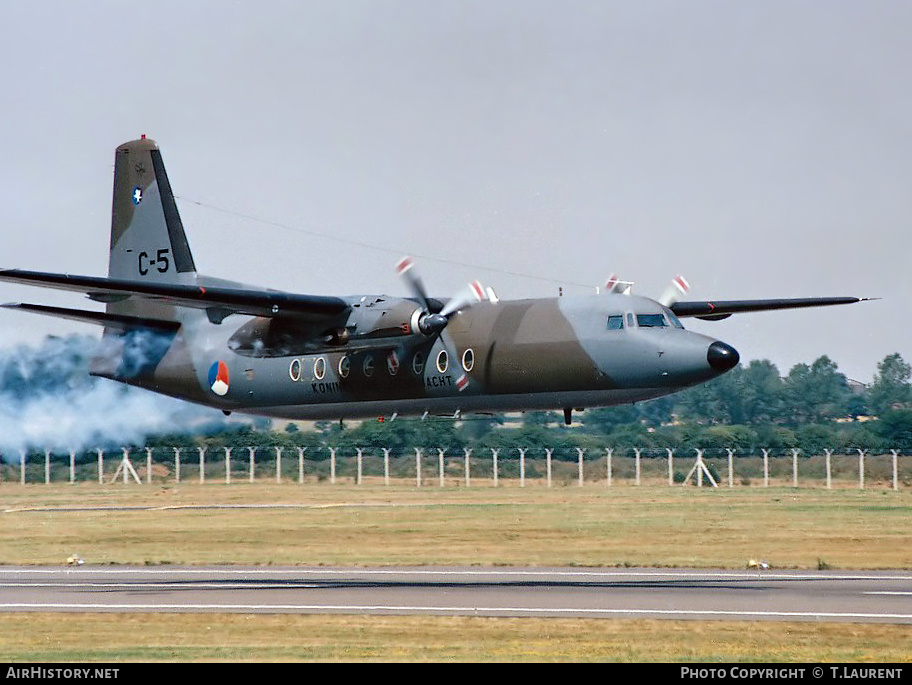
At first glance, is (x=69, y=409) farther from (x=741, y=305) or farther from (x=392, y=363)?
(x=741, y=305)

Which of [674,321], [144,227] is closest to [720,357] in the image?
[674,321]

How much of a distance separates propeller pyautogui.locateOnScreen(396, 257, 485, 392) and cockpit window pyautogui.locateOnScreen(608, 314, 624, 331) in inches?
148

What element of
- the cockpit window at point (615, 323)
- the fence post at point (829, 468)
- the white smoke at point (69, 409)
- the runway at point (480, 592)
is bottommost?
the runway at point (480, 592)

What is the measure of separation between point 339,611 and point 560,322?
8381mm

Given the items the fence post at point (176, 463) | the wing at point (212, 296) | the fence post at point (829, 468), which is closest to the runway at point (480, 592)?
the wing at point (212, 296)

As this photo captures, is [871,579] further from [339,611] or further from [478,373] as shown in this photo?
[339,611]

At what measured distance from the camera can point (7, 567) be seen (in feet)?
155

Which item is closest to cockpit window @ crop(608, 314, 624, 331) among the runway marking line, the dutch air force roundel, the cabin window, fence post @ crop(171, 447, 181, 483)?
the cabin window

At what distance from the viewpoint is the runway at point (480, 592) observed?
3244 centimetres

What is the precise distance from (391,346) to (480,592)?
21.2 ft

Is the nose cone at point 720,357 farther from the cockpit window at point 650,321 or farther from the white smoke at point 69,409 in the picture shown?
the white smoke at point 69,409

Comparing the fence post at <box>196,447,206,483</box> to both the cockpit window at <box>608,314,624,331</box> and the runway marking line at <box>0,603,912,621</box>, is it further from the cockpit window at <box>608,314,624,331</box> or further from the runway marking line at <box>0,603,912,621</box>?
the cockpit window at <box>608,314,624,331</box>

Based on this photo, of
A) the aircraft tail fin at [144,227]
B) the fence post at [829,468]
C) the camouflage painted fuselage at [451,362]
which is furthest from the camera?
the fence post at [829,468]

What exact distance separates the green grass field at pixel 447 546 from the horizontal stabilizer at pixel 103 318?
903 cm
